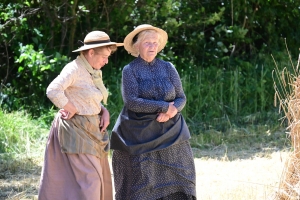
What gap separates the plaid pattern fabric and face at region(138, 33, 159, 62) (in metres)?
0.72

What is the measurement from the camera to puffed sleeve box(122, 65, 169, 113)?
5379mm

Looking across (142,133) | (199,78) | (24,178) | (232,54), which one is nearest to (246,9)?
(232,54)

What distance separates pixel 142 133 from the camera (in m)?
5.40

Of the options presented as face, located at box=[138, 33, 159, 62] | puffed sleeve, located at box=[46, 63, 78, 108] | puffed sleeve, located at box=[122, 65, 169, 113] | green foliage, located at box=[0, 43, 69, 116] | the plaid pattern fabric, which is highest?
face, located at box=[138, 33, 159, 62]

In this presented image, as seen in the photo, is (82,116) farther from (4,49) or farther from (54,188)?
(4,49)

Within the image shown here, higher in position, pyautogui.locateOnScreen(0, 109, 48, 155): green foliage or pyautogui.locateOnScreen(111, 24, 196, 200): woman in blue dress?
pyautogui.locateOnScreen(111, 24, 196, 200): woman in blue dress

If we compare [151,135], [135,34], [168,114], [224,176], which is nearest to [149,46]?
[135,34]

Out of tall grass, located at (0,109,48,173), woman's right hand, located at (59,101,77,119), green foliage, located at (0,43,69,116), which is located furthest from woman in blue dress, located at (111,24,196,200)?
green foliage, located at (0,43,69,116)

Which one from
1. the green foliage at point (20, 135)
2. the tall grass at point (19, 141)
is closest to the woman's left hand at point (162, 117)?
the tall grass at point (19, 141)

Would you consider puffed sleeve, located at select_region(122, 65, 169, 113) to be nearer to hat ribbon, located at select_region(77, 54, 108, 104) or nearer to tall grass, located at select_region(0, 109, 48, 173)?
hat ribbon, located at select_region(77, 54, 108, 104)

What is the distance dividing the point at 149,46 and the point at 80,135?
0.97m

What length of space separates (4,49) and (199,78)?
3.05m

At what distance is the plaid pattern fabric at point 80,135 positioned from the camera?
5070 millimetres

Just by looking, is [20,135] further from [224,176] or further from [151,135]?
[151,135]
